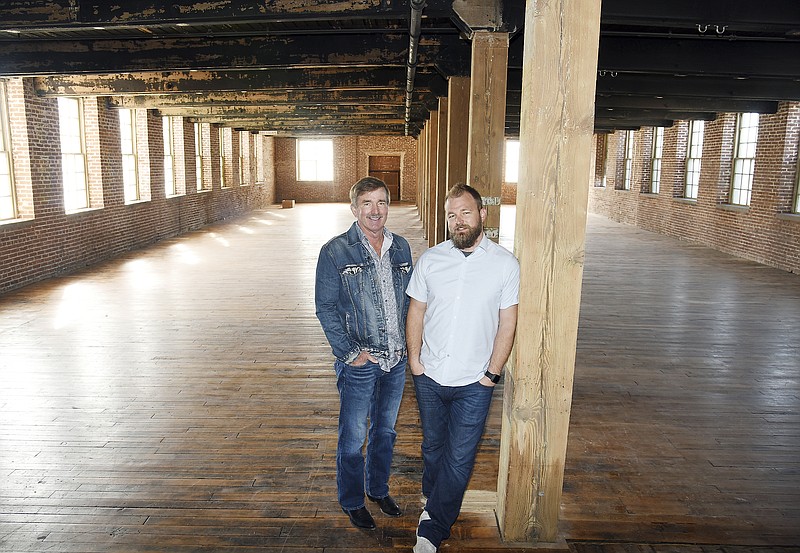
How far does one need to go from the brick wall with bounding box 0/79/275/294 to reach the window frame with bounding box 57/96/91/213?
4.3 inches

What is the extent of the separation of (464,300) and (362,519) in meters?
1.17

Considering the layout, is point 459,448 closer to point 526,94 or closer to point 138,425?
point 526,94

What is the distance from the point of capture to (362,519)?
2879mm

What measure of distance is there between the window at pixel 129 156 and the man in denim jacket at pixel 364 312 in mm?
10715

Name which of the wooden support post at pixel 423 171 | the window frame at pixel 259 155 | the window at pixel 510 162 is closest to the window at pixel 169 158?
the wooden support post at pixel 423 171

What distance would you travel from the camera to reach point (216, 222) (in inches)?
704

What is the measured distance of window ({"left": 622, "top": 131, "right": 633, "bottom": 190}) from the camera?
65.0 ft

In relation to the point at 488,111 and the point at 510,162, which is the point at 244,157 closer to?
the point at 510,162

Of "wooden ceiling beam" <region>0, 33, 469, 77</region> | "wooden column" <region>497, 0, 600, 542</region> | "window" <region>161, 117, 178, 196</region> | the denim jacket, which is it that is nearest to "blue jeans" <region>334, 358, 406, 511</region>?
the denim jacket

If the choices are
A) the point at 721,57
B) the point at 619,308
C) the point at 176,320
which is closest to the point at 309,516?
the point at 176,320

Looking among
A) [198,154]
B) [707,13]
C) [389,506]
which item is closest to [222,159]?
[198,154]

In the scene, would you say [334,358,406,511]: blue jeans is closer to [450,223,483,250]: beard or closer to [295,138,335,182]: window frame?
[450,223,483,250]: beard

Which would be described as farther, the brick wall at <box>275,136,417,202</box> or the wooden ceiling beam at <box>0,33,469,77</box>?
the brick wall at <box>275,136,417,202</box>

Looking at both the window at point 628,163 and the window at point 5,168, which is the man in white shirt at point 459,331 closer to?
the window at point 5,168
